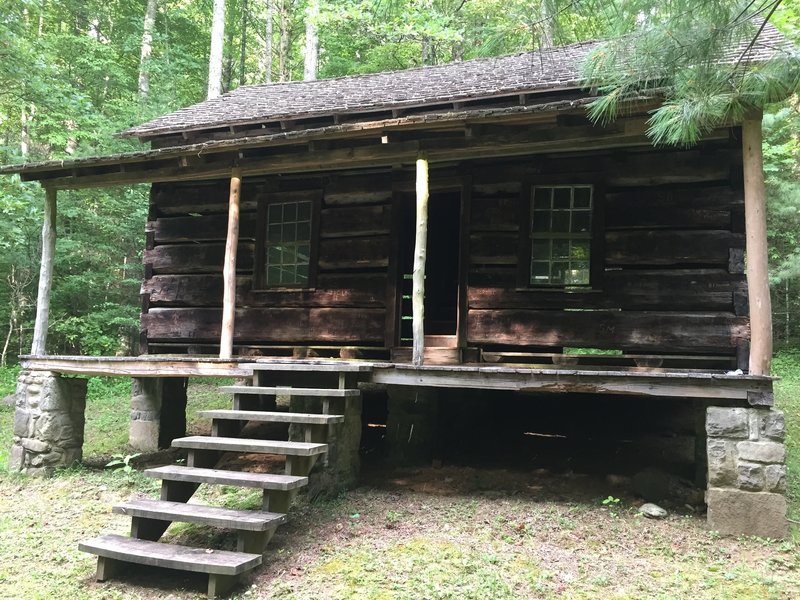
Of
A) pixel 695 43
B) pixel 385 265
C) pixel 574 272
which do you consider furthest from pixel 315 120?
pixel 695 43

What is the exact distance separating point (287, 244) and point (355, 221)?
1.12 m

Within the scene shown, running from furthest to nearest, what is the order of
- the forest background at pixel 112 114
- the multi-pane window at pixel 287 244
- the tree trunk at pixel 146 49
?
the tree trunk at pixel 146 49 → the forest background at pixel 112 114 → the multi-pane window at pixel 287 244

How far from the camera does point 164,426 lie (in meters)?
9.03

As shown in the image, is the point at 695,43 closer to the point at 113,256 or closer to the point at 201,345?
the point at 201,345

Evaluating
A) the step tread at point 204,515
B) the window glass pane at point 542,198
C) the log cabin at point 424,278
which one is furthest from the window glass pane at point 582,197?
the step tread at point 204,515

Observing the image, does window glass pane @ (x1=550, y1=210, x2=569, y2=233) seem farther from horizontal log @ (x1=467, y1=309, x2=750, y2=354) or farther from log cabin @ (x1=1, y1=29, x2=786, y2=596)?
horizontal log @ (x1=467, y1=309, x2=750, y2=354)

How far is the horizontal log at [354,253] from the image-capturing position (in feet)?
25.6

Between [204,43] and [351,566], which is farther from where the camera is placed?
[204,43]

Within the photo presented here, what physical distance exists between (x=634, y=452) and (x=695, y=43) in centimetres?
507

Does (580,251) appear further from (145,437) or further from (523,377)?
(145,437)

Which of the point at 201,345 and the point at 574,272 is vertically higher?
the point at 574,272

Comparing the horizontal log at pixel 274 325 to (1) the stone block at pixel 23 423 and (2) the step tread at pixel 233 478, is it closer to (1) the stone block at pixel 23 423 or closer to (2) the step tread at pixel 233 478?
(1) the stone block at pixel 23 423

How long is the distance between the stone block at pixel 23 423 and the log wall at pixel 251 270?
1882 mm

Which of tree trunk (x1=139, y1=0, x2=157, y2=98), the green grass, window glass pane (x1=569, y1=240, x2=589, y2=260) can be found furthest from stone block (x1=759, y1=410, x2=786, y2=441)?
tree trunk (x1=139, y1=0, x2=157, y2=98)
